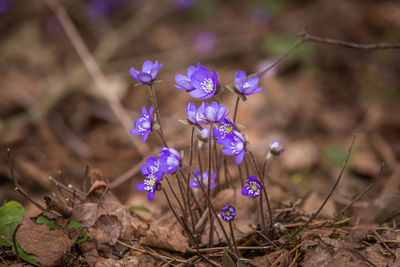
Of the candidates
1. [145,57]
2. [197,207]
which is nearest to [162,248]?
[197,207]

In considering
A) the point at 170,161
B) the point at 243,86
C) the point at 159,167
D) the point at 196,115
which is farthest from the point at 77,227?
the point at 243,86

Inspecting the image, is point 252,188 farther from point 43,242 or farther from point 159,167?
point 43,242

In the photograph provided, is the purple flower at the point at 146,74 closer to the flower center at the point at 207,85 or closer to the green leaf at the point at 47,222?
the flower center at the point at 207,85

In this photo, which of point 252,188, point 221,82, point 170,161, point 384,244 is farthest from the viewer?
point 221,82

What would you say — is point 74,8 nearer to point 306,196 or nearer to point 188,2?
point 188,2

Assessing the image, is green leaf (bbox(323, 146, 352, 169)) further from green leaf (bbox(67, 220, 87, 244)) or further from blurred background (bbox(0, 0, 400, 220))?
green leaf (bbox(67, 220, 87, 244))

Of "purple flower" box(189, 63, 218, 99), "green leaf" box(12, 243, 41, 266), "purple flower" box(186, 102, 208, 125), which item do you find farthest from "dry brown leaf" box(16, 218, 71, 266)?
"purple flower" box(189, 63, 218, 99)

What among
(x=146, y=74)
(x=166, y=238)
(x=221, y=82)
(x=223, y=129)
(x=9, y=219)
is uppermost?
(x=221, y=82)
